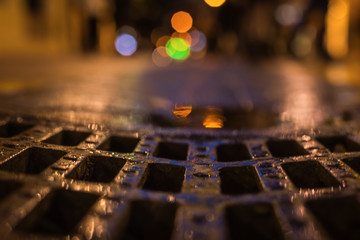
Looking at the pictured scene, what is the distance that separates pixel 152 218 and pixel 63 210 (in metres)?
0.31

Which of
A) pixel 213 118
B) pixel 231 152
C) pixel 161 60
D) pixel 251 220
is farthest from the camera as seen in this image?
pixel 161 60

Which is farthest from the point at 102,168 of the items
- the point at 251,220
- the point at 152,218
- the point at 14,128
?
the point at 14,128

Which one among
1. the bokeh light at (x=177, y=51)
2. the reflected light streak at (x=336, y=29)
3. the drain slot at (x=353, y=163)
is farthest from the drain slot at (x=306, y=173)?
the bokeh light at (x=177, y=51)

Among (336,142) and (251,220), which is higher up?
(336,142)

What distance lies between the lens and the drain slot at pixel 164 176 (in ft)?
Answer: 4.70

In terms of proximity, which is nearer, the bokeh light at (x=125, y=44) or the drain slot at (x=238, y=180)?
the drain slot at (x=238, y=180)

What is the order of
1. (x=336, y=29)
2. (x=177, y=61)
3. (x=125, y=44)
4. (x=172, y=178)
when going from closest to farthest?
(x=172, y=178) < (x=177, y=61) < (x=336, y=29) < (x=125, y=44)

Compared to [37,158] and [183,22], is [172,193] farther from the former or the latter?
[183,22]

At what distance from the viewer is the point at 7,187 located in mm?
1139

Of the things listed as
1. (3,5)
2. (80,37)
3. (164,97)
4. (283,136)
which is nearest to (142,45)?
(80,37)

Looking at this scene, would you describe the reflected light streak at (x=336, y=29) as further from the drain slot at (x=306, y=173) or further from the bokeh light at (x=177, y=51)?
the drain slot at (x=306, y=173)

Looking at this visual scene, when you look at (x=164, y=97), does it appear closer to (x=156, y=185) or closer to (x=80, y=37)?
(x=156, y=185)

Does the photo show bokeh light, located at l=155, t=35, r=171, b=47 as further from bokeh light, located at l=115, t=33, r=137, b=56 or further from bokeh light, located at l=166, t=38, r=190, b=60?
bokeh light, located at l=115, t=33, r=137, b=56

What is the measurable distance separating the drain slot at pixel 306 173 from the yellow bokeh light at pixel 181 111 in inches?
61.7
